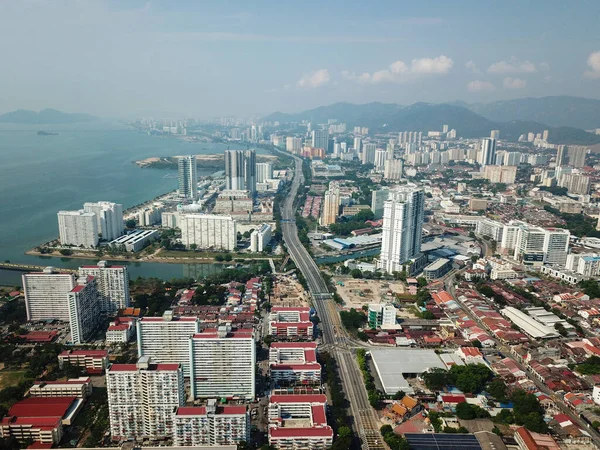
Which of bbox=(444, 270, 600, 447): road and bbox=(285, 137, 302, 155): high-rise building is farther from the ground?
bbox=(285, 137, 302, 155): high-rise building

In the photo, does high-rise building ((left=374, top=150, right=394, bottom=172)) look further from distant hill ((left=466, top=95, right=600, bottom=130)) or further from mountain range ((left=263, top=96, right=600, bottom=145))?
distant hill ((left=466, top=95, right=600, bottom=130))

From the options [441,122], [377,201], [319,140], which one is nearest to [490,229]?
[377,201]

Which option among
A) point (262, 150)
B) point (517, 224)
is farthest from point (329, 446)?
point (262, 150)

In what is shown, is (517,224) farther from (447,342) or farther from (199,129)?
(199,129)

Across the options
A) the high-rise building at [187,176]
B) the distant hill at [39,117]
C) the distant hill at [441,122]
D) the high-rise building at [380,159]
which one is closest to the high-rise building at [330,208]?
the high-rise building at [187,176]

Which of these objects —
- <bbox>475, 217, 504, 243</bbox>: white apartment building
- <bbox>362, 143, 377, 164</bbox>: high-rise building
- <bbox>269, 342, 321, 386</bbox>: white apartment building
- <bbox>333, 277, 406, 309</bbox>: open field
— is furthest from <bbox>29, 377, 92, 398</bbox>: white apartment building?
<bbox>362, 143, 377, 164</bbox>: high-rise building

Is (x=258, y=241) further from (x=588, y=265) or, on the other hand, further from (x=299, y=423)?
(x=588, y=265)
